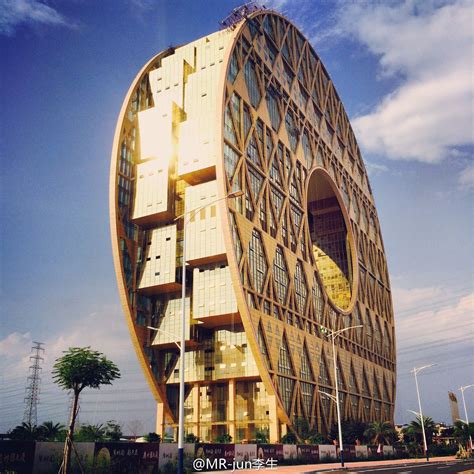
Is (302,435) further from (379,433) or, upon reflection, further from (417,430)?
(417,430)

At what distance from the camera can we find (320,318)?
87.7 meters

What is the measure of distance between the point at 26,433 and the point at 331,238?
84026mm

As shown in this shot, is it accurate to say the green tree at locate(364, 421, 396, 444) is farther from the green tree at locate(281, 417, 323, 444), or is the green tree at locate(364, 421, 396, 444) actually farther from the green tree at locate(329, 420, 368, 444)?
the green tree at locate(281, 417, 323, 444)

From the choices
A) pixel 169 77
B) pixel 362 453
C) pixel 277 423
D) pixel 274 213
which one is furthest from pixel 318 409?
pixel 169 77

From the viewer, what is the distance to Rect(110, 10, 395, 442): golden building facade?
65.6 meters

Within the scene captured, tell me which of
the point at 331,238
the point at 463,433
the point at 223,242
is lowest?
the point at 463,433

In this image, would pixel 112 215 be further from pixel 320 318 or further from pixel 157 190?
pixel 320 318

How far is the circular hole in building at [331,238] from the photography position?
4299 inches

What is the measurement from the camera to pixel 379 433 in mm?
79125

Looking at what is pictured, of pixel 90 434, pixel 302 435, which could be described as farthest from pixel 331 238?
pixel 90 434

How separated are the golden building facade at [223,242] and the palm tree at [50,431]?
19617mm

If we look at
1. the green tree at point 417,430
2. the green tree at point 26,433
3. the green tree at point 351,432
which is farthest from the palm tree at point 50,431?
the green tree at point 417,430

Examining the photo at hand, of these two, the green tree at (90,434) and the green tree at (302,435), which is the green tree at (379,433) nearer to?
the green tree at (302,435)

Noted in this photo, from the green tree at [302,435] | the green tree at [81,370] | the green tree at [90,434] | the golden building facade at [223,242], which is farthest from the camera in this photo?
the golden building facade at [223,242]
